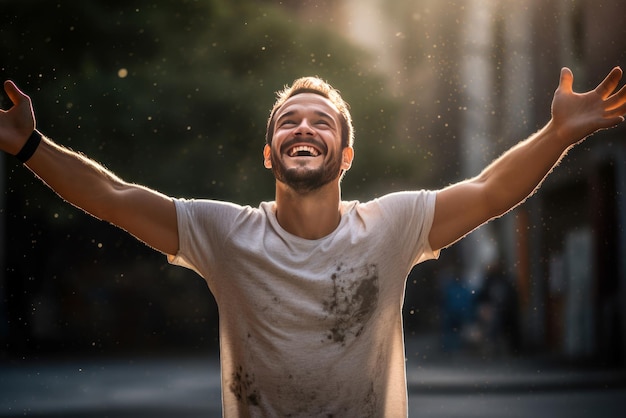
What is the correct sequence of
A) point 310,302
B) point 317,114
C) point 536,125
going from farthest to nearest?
point 536,125 < point 317,114 < point 310,302

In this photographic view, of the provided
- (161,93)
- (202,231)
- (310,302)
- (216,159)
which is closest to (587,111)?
(310,302)

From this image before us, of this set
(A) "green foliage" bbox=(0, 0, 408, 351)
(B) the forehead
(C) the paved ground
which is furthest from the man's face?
(A) "green foliage" bbox=(0, 0, 408, 351)

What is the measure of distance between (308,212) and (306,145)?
231mm

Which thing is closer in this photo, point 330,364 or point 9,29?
point 330,364

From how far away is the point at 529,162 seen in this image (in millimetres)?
3355

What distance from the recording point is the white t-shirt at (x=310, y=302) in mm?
3209

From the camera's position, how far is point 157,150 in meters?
19.0

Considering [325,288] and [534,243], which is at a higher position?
[534,243]

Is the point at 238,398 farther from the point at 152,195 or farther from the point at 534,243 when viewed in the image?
the point at 534,243

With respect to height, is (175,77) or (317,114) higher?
(175,77)

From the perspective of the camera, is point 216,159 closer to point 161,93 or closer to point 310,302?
point 161,93

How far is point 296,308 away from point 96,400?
952cm

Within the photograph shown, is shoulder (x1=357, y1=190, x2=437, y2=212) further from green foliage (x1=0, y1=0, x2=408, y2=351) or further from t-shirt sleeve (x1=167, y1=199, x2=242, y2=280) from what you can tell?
green foliage (x1=0, y1=0, x2=408, y2=351)

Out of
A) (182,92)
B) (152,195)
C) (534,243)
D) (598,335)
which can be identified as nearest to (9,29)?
(182,92)
